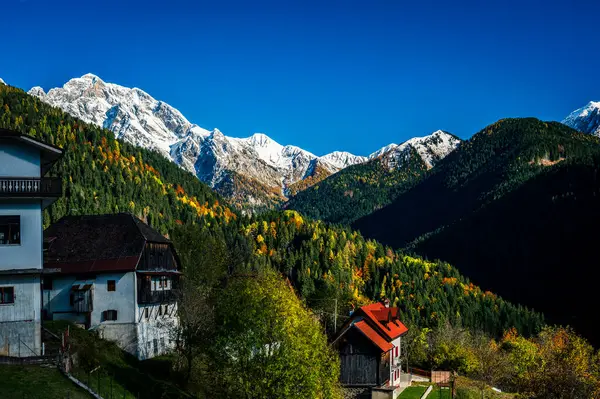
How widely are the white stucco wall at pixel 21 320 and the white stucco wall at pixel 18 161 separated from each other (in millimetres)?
6659

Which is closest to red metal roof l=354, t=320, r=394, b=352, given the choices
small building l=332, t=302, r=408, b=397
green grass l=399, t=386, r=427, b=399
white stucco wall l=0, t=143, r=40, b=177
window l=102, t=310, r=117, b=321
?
small building l=332, t=302, r=408, b=397

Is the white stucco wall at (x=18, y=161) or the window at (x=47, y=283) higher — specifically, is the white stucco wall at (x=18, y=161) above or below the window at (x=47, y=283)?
above

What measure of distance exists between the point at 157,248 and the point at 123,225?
4.07m

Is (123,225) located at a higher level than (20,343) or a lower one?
higher

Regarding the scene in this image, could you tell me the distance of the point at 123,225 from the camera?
66062 millimetres

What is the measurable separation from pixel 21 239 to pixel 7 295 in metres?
3.59

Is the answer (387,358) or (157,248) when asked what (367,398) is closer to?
(387,358)

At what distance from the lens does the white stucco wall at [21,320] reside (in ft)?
140

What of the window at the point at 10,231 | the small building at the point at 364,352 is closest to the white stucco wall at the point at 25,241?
the window at the point at 10,231

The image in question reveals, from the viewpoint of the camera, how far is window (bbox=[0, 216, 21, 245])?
43.7m

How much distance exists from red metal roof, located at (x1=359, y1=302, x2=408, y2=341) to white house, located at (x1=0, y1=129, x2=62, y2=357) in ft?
149

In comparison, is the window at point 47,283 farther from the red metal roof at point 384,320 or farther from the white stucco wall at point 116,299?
the red metal roof at point 384,320

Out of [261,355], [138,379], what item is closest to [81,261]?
[138,379]

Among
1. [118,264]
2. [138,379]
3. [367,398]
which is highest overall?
[118,264]
